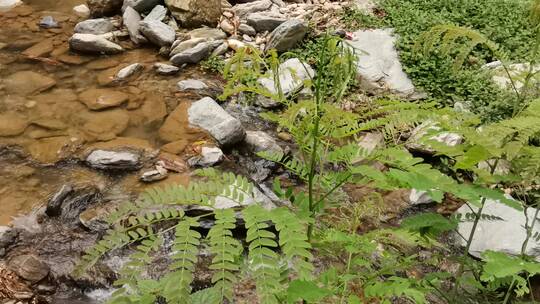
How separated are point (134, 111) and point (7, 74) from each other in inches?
80.1

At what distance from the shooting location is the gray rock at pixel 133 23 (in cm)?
777

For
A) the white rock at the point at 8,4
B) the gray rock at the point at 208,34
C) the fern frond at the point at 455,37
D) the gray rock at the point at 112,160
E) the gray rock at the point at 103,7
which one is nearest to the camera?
the fern frond at the point at 455,37

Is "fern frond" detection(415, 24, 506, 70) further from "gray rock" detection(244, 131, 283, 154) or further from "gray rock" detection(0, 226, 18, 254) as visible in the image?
"gray rock" detection(0, 226, 18, 254)

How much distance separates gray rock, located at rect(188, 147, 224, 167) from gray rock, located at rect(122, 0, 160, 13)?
12.4 ft

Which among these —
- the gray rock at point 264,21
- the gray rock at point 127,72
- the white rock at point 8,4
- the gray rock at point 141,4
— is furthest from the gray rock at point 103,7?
the gray rock at point 264,21

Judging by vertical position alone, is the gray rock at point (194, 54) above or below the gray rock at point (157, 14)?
below

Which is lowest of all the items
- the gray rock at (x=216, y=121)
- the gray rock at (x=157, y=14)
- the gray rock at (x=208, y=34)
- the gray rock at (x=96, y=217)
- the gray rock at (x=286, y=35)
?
the gray rock at (x=96, y=217)

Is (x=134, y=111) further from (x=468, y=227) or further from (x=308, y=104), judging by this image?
(x=308, y=104)

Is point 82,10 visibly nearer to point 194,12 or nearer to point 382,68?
point 194,12

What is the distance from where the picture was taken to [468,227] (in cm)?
499

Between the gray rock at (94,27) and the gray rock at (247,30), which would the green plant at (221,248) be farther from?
the gray rock at (94,27)

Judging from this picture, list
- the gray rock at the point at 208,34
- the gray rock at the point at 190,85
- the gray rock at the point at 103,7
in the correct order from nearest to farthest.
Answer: the gray rock at the point at 190,85 → the gray rock at the point at 208,34 → the gray rock at the point at 103,7

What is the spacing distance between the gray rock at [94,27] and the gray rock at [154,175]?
11.8 feet

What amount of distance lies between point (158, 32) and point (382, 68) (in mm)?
3465
